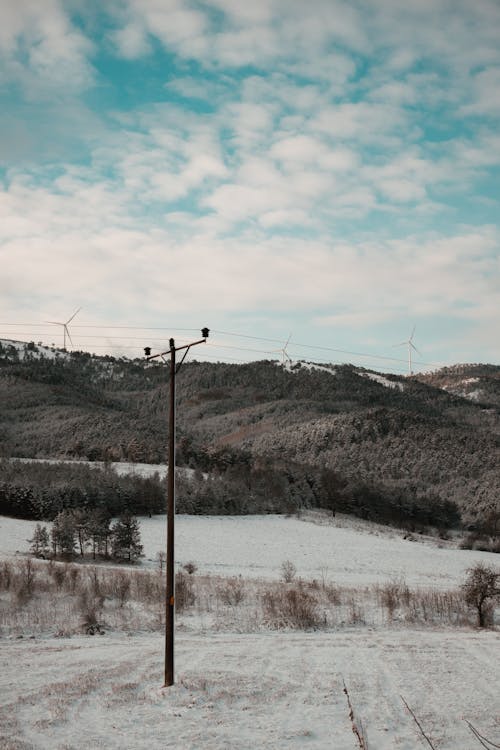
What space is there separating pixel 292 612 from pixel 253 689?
9550mm

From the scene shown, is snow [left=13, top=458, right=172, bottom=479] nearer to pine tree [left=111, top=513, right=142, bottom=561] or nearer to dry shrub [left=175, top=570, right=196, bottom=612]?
pine tree [left=111, top=513, right=142, bottom=561]

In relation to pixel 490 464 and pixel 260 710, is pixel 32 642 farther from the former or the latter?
pixel 490 464

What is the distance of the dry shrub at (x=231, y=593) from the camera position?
27375mm

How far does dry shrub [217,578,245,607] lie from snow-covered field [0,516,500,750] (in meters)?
4.78

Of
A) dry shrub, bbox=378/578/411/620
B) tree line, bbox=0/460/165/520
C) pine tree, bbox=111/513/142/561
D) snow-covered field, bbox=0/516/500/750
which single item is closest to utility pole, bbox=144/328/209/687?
snow-covered field, bbox=0/516/500/750

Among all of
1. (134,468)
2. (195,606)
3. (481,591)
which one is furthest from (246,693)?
(134,468)

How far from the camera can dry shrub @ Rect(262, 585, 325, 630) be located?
23516 millimetres

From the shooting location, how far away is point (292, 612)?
24.3 metres

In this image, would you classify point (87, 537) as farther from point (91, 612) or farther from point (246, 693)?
point (246, 693)

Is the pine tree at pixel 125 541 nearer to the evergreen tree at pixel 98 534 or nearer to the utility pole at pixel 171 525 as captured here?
the evergreen tree at pixel 98 534

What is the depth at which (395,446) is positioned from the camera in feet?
598

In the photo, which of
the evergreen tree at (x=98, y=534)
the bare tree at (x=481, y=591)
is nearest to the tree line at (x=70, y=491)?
the evergreen tree at (x=98, y=534)

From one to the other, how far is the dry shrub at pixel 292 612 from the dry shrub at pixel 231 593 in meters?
1.22

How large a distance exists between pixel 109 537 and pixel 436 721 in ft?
132
